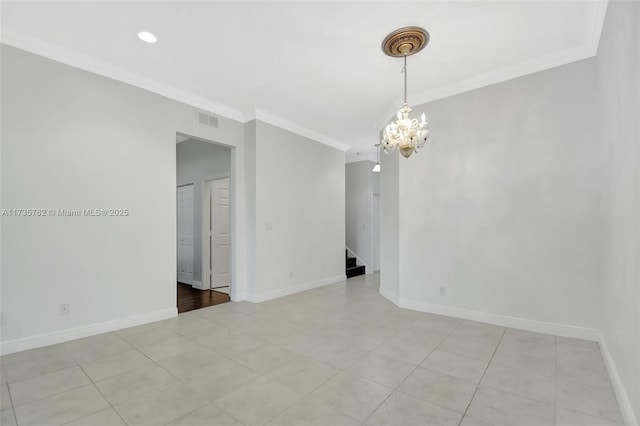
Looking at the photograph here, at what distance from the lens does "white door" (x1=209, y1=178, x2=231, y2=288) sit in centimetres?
592

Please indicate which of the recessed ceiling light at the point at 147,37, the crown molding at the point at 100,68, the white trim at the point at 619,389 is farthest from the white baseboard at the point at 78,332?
the white trim at the point at 619,389

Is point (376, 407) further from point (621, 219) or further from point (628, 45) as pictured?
point (628, 45)

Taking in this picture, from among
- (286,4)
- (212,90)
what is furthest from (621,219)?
(212,90)

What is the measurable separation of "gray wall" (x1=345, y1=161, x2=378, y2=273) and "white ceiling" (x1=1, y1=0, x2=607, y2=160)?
12.0 ft

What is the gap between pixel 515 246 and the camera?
3.57 metres

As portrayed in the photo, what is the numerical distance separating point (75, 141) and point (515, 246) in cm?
524

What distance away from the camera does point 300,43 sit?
3084 millimetres

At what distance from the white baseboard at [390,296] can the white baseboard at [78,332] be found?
3.28m

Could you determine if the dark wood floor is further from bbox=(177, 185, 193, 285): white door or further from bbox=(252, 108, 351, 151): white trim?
bbox=(252, 108, 351, 151): white trim

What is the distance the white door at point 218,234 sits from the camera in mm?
5918

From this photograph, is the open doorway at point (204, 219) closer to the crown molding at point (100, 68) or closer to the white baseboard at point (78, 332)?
the crown molding at point (100, 68)

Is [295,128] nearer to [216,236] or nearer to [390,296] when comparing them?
[216,236]

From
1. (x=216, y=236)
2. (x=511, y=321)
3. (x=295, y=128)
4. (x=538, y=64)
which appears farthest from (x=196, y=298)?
(x=538, y=64)

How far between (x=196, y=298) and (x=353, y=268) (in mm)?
3711
